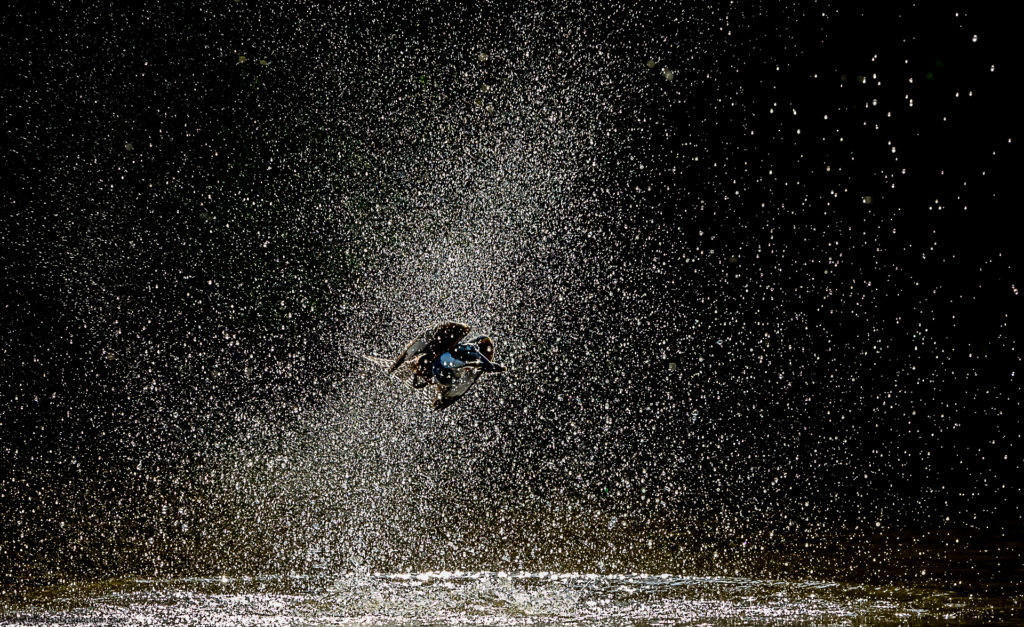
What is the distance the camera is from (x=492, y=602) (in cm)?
493

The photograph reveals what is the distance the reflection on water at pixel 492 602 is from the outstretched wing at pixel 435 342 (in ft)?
4.68

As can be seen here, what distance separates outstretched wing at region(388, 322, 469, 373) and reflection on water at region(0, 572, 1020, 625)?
1.43 meters

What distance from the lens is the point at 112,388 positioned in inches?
719

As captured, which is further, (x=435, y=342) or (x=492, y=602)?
(x=435, y=342)

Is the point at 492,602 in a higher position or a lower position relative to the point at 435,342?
lower

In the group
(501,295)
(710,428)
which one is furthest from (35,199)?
(710,428)

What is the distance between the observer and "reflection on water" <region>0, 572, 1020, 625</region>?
4520mm

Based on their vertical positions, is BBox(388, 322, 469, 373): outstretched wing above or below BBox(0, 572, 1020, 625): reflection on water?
above

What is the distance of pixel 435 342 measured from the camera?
212 inches

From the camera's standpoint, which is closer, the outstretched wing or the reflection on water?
the reflection on water

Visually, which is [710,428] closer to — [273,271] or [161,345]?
[273,271]

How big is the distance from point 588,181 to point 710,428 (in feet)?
17.5

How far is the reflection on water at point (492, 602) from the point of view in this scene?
4520 millimetres

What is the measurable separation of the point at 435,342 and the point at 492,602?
156 cm
